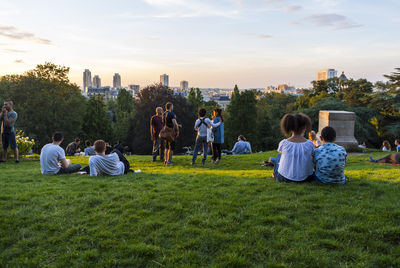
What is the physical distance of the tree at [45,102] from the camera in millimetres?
35938

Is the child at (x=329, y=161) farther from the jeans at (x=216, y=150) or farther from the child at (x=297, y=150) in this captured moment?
the jeans at (x=216, y=150)

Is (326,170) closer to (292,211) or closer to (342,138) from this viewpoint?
(292,211)

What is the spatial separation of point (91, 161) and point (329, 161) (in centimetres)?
537

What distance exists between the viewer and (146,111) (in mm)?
39344

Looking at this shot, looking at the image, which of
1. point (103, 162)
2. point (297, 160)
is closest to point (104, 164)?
point (103, 162)

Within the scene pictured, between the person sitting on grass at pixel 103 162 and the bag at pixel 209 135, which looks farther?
the bag at pixel 209 135

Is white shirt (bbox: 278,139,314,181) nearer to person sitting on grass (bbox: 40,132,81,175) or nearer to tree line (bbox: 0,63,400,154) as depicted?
person sitting on grass (bbox: 40,132,81,175)

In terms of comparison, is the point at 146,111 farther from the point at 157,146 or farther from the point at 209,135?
the point at 209,135

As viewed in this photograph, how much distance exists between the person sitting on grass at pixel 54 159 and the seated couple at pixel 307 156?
5.60 m

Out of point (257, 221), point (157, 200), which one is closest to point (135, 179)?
point (157, 200)

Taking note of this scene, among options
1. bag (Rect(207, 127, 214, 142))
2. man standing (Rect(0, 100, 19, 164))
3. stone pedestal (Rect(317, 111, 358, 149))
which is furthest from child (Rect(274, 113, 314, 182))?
stone pedestal (Rect(317, 111, 358, 149))

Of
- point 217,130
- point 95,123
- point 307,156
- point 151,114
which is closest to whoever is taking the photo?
point 307,156

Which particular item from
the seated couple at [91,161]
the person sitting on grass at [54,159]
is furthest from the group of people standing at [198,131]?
the person sitting on grass at [54,159]

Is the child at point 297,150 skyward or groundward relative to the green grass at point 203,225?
skyward
